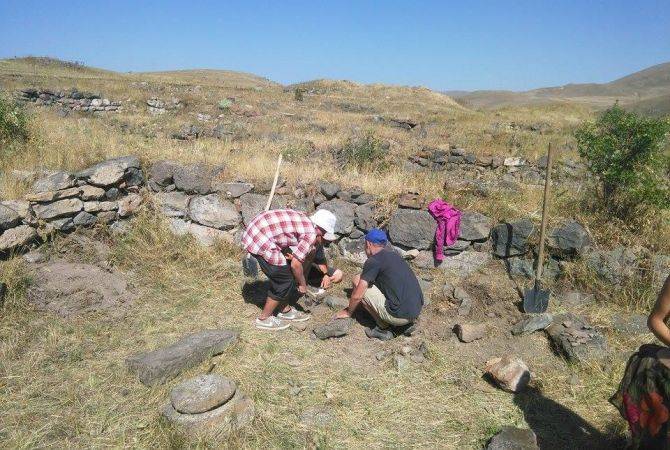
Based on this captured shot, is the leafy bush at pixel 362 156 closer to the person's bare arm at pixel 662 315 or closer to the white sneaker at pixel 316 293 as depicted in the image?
the white sneaker at pixel 316 293

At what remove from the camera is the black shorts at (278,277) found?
15.8 feet

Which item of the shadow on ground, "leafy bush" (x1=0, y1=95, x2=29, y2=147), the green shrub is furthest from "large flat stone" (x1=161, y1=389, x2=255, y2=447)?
the green shrub

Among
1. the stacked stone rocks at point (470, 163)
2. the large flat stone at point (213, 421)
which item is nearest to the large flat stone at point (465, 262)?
the large flat stone at point (213, 421)

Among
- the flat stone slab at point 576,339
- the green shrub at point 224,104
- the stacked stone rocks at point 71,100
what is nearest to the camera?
the flat stone slab at point 576,339

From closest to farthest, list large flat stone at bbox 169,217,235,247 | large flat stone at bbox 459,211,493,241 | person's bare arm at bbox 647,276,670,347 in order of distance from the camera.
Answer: person's bare arm at bbox 647,276,670,347 < large flat stone at bbox 459,211,493,241 < large flat stone at bbox 169,217,235,247

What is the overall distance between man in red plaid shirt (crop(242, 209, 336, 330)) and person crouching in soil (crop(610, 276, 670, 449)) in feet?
10.1

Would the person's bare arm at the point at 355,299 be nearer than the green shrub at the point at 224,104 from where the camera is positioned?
Yes

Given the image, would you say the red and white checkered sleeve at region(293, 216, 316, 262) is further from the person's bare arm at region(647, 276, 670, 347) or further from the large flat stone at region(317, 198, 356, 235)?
the person's bare arm at region(647, 276, 670, 347)

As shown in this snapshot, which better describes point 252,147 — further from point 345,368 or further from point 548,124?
point 548,124

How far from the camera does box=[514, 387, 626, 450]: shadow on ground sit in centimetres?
352

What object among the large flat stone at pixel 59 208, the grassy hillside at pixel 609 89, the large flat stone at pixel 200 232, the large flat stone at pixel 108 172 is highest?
the grassy hillside at pixel 609 89

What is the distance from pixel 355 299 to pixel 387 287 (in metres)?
0.39

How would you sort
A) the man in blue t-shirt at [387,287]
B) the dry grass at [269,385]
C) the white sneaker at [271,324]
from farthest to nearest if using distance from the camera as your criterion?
the white sneaker at [271,324] → the man in blue t-shirt at [387,287] → the dry grass at [269,385]

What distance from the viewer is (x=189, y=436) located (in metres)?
3.22
